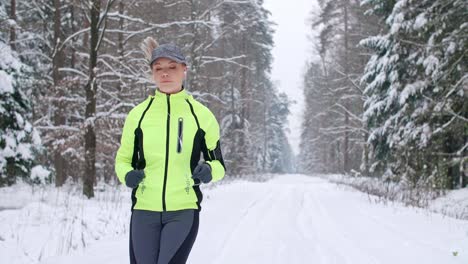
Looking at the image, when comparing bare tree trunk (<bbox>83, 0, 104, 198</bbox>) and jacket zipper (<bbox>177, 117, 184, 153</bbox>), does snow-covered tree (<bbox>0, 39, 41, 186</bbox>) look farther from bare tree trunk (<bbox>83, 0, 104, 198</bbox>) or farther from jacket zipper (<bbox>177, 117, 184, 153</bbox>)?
jacket zipper (<bbox>177, 117, 184, 153</bbox>)

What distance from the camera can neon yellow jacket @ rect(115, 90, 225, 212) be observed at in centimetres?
295

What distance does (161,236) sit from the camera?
2.93 meters

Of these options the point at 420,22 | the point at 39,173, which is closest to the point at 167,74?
the point at 39,173

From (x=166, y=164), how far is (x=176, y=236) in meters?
0.49

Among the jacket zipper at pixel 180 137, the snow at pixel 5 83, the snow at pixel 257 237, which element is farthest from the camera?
the snow at pixel 5 83

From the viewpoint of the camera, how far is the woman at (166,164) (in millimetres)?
2926

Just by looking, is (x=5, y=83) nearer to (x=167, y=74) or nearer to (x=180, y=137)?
(x=167, y=74)

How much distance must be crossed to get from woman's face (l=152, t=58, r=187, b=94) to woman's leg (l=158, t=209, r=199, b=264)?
34.6 inches

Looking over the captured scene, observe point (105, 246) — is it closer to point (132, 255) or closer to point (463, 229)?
point (132, 255)

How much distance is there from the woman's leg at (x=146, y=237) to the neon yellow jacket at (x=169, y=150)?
6 cm

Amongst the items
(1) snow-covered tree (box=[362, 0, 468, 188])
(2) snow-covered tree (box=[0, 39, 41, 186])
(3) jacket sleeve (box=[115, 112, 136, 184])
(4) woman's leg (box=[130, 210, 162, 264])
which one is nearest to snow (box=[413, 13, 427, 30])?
(1) snow-covered tree (box=[362, 0, 468, 188])

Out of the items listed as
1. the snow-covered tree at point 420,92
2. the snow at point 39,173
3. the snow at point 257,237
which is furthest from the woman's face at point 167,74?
the snow at point 39,173

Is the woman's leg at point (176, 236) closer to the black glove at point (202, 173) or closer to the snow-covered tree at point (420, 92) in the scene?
the black glove at point (202, 173)

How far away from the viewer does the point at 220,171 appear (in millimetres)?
3107
